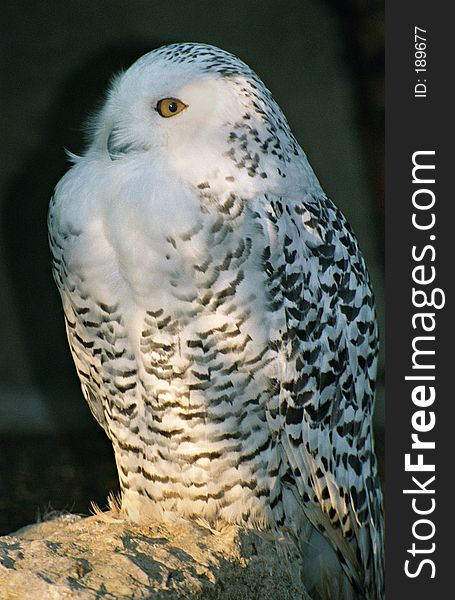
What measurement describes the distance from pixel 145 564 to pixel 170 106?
98 centimetres

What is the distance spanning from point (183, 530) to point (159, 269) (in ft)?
2.08

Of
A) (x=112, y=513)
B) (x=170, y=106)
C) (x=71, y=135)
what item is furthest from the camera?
(x=71, y=135)

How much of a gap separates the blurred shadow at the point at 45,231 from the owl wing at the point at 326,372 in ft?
8.05

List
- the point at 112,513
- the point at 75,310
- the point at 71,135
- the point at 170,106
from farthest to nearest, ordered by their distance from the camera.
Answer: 1. the point at 71,135
2. the point at 112,513
3. the point at 75,310
4. the point at 170,106

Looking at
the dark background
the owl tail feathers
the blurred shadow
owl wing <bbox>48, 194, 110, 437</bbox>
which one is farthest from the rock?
the blurred shadow

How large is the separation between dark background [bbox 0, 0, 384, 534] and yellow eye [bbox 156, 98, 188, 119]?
2.22 meters

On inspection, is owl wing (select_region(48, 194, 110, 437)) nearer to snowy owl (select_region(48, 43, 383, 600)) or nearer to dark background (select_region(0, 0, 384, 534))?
snowy owl (select_region(48, 43, 383, 600))

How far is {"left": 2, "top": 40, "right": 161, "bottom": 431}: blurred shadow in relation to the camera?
446cm

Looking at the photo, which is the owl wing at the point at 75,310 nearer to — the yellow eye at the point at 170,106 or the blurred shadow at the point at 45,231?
the yellow eye at the point at 170,106

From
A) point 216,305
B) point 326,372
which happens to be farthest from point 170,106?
point 326,372

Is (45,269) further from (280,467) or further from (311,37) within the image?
(280,467)

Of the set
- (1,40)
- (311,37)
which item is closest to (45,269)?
(1,40)

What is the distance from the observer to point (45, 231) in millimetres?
4641

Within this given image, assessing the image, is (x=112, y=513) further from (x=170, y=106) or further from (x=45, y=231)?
(x=45, y=231)
